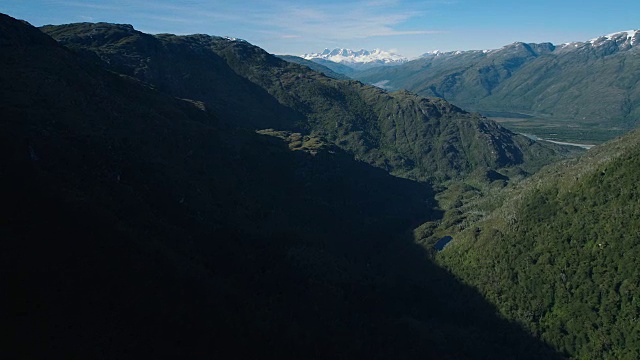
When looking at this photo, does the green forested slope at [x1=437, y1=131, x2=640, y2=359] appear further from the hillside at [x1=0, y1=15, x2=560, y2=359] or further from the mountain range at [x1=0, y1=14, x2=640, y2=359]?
the hillside at [x1=0, y1=15, x2=560, y2=359]

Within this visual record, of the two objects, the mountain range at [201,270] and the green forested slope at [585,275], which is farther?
the green forested slope at [585,275]

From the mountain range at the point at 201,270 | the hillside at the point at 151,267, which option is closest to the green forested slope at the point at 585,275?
the mountain range at the point at 201,270

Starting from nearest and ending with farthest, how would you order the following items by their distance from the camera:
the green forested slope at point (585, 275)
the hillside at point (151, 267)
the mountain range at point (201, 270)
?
the hillside at point (151, 267) → the mountain range at point (201, 270) → the green forested slope at point (585, 275)

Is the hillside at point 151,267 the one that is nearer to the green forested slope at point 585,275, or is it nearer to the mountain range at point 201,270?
the mountain range at point 201,270

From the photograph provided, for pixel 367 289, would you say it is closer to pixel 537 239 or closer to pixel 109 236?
pixel 537 239

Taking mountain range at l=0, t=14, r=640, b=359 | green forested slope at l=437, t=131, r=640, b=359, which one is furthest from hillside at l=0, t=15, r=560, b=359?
green forested slope at l=437, t=131, r=640, b=359

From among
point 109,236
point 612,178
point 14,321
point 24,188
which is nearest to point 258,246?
point 109,236
